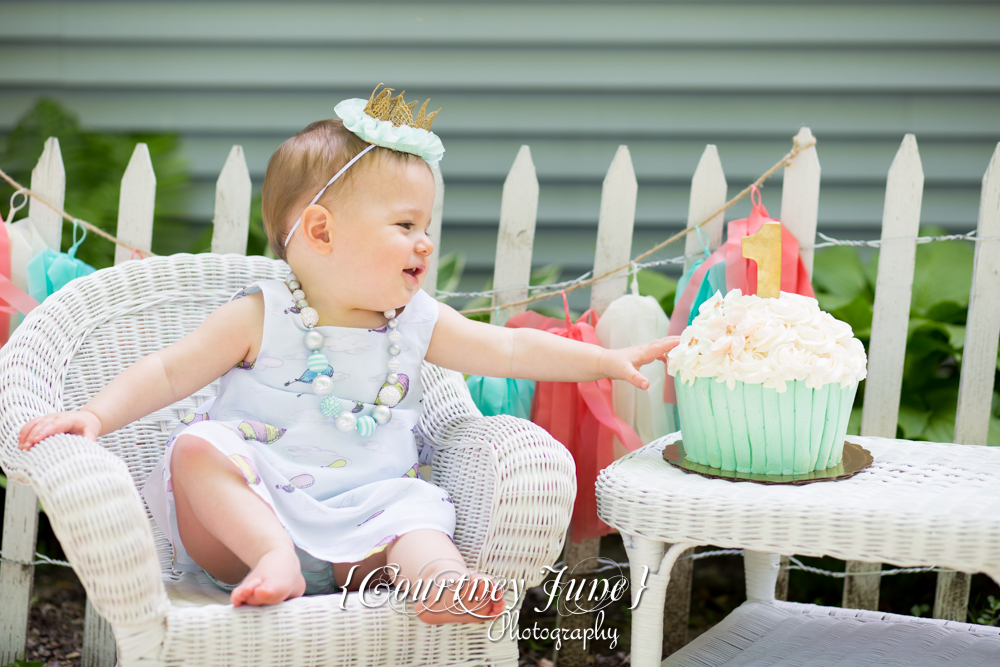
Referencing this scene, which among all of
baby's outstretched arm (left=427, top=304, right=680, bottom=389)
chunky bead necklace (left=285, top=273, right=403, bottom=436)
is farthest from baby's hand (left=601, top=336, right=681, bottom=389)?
chunky bead necklace (left=285, top=273, right=403, bottom=436)

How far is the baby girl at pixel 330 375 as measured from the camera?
1555mm

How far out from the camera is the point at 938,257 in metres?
2.84

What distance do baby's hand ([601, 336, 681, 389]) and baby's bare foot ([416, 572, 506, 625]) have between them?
62 cm

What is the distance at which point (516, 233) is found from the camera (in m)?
2.40

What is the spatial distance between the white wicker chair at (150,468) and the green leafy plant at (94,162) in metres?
1.32

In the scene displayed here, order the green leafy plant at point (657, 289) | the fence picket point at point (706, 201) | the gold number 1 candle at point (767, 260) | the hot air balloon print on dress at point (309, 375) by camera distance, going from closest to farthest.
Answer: the gold number 1 candle at point (767, 260)
the hot air balloon print on dress at point (309, 375)
the fence picket point at point (706, 201)
the green leafy plant at point (657, 289)

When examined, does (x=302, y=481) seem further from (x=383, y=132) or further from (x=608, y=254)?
(x=608, y=254)

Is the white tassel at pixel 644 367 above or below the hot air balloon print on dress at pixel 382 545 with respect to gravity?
above

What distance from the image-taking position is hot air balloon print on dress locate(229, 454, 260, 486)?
5.03 ft

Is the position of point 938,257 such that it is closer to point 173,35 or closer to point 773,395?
point 773,395

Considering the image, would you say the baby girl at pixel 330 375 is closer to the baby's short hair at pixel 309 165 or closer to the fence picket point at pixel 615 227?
the baby's short hair at pixel 309 165

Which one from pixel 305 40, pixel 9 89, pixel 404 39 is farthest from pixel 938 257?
pixel 9 89

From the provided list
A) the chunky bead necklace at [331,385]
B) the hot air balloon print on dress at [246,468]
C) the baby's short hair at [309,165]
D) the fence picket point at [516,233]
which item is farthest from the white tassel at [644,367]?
the hot air balloon print on dress at [246,468]

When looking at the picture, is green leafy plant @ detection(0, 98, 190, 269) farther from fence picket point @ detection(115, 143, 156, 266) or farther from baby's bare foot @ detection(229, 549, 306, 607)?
baby's bare foot @ detection(229, 549, 306, 607)
